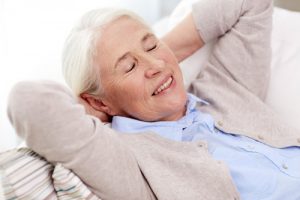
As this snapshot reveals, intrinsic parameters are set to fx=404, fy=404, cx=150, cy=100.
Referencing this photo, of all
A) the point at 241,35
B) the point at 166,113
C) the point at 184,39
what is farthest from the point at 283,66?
the point at 166,113

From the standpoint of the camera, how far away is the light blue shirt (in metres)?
1.05

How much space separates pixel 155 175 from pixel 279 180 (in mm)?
343

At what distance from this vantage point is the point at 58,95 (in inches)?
33.4

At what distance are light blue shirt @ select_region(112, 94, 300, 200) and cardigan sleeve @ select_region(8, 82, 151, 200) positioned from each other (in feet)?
0.75

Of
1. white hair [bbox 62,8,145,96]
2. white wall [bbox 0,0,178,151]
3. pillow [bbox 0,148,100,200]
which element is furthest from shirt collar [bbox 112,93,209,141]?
white wall [bbox 0,0,178,151]

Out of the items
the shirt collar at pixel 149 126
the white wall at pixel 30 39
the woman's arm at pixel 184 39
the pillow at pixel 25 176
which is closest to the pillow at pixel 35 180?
the pillow at pixel 25 176

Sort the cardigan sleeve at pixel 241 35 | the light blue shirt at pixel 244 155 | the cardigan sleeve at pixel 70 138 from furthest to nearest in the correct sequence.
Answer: the cardigan sleeve at pixel 241 35, the light blue shirt at pixel 244 155, the cardigan sleeve at pixel 70 138

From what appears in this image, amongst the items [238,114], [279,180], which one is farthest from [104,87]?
[279,180]

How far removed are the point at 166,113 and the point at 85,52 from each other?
277 millimetres

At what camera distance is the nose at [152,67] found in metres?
1.08

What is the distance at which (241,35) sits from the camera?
129 centimetres

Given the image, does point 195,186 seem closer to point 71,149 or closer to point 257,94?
point 71,149

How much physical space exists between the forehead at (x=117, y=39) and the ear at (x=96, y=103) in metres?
0.13

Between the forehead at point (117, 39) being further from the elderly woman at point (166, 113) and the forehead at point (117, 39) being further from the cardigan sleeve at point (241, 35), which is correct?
the cardigan sleeve at point (241, 35)
